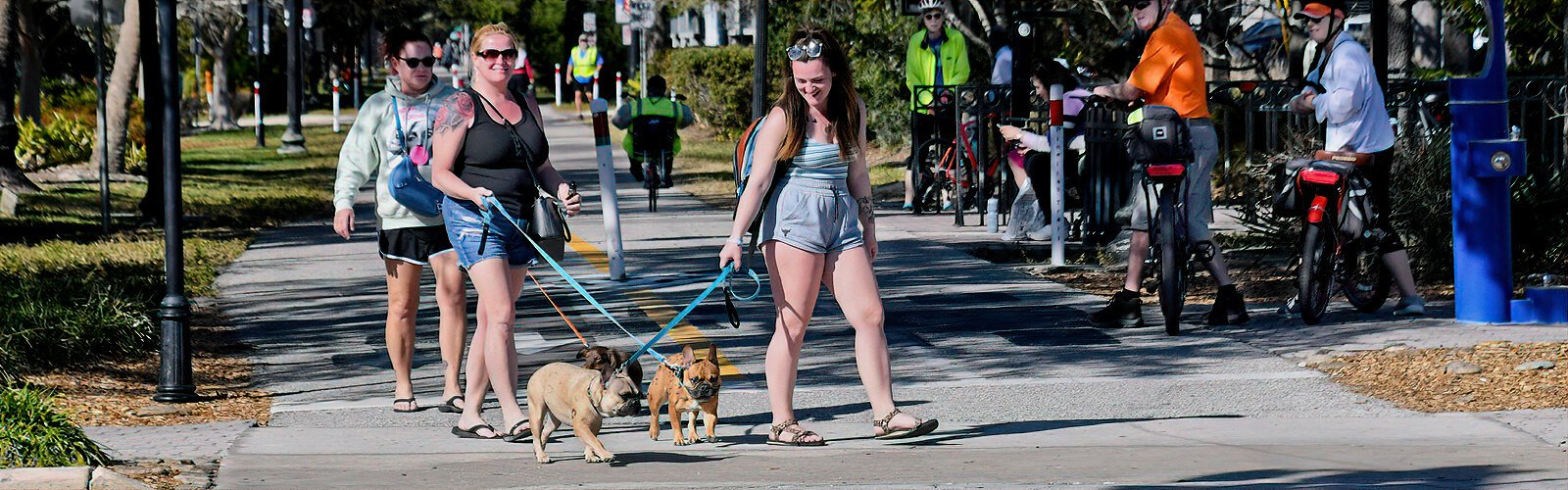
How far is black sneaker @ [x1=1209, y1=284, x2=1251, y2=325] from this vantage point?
31.9 feet

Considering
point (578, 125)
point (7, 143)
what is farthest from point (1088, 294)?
point (578, 125)

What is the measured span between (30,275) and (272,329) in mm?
2422

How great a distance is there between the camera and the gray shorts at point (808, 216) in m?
6.82

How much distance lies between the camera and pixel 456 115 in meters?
6.92

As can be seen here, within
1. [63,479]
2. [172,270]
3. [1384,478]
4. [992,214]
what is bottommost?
[1384,478]

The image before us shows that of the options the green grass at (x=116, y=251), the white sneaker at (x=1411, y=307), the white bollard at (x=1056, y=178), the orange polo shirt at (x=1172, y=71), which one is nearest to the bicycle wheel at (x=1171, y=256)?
the orange polo shirt at (x=1172, y=71)

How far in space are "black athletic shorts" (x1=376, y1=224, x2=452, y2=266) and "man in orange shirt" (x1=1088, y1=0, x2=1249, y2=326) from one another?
3.47 metres

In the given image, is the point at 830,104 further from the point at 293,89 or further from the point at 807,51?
the point at 293,89

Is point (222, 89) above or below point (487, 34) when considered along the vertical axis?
above

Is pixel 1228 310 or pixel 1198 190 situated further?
pixel 1228 310

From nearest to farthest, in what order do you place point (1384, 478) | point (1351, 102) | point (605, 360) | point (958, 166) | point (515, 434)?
point (1384, 478) < point (605, 360) < point (515, 434) < point (1351, 102) < point (958, 166)

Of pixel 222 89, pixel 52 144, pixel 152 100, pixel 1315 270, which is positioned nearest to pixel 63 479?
pixel 152 100

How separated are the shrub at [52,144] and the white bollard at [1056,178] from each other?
48.4 ft

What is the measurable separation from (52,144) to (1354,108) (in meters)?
18.5
